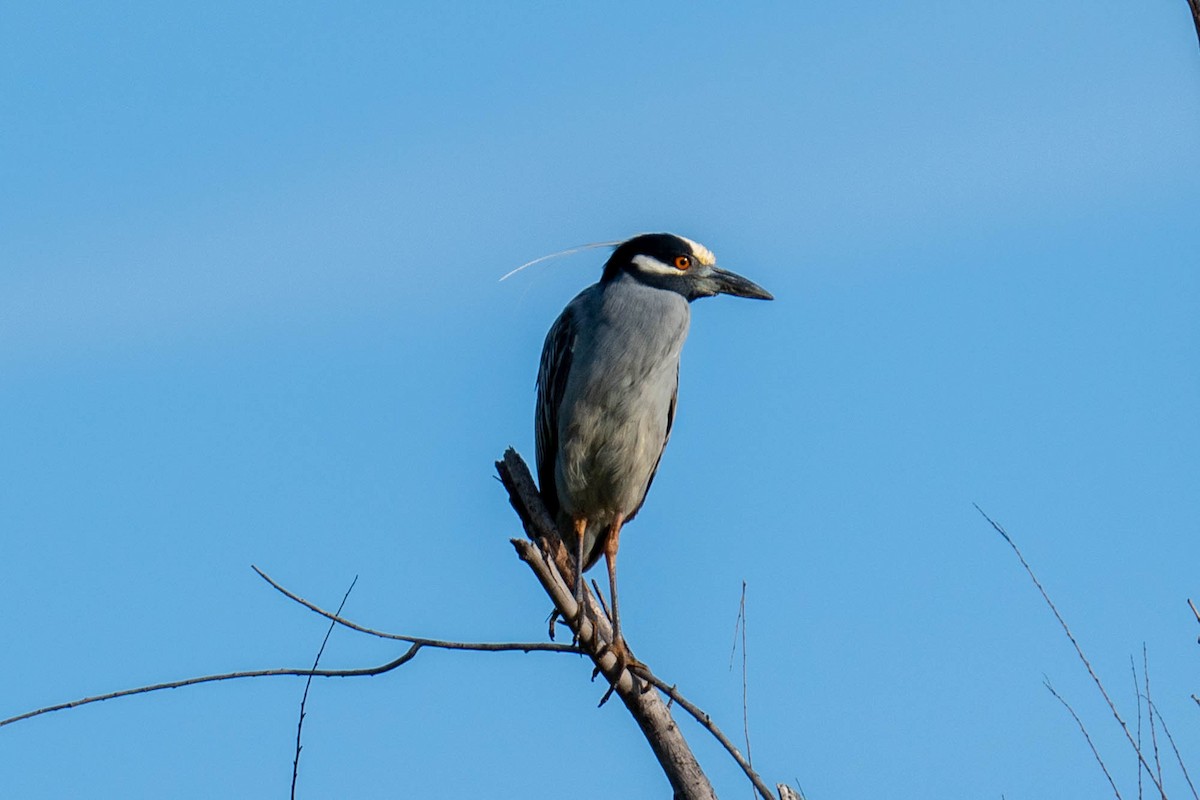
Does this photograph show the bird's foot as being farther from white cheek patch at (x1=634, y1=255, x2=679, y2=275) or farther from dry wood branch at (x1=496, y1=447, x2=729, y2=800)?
white cheek patch at (x1=634, y1=255, x2=679, y2=275)

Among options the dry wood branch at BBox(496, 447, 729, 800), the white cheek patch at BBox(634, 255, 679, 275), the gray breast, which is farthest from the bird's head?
the dry wood branch at BBox(496, 447, 729, 800)

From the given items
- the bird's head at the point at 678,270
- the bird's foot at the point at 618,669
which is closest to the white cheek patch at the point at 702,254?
the bird's head at the point at 678,270

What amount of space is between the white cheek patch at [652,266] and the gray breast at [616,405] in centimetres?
34

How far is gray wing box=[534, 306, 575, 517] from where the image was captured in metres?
7.12

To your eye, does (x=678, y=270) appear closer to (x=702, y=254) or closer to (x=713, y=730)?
(x=702, y=254)

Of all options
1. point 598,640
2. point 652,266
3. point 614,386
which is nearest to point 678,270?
point 652,266

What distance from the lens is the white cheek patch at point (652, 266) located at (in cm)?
745

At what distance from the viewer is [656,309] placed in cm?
711

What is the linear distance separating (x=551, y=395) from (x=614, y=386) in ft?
1.34

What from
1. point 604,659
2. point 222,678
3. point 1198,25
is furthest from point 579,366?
point 1198,25

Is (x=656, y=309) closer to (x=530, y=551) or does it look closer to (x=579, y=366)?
(x=579, y=366)

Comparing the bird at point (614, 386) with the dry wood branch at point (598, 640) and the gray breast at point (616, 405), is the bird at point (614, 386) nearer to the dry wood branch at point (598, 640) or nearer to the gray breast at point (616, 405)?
the gray breast at point (616, 405)

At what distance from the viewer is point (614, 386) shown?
270 inches

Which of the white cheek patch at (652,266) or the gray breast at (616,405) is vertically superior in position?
the white cheek patch at (652,266)
